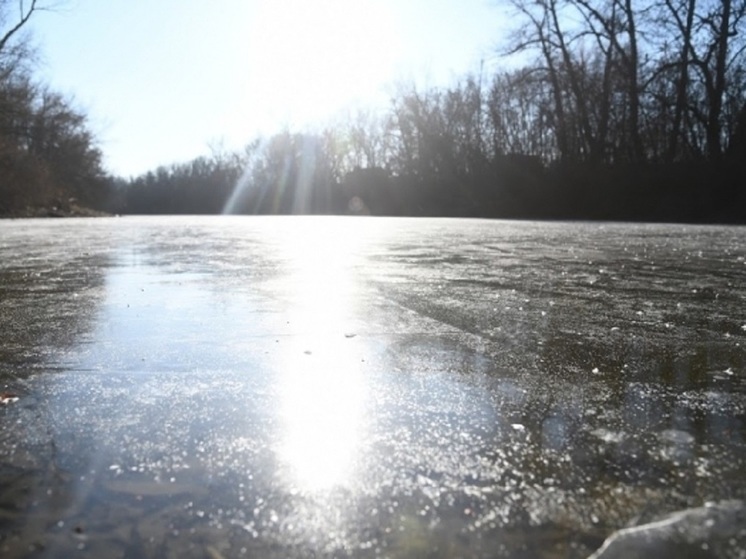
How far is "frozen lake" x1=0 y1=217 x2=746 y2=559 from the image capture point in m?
0.99

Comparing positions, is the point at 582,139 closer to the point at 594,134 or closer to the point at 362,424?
the point at 594,134

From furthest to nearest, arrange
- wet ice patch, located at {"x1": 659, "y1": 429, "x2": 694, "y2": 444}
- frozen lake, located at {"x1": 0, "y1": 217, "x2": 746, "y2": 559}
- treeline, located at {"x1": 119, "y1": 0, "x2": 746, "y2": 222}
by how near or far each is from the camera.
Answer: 1. treeline, located at {"x1": 119, "y1": 0, "x2": 746, "y2": 222}
2. wet ice patch, located at {"x1": 659, "y1": 429, "x2": 694, "y2": 444}
3. frozen lake, located at {"x1": 0, "y1": 217, "x2": 746, "y2": 559}

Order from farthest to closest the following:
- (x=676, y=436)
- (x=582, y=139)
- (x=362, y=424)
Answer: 1. (x=582, y=139)
2. (x=362, y=424)
3. (x=676, y=436)

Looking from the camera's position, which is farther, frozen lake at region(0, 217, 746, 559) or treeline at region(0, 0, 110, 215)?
treeline at region(0, 0, 110, 215)

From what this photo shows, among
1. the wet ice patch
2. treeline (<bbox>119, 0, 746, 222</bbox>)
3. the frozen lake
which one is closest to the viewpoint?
the frozen lake

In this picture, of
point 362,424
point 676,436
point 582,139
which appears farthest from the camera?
point 582,139

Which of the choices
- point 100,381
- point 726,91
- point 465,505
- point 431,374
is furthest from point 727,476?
point 726,91

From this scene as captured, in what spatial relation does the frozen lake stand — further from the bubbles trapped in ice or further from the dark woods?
the dark woods

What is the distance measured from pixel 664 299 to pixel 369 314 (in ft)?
5.51

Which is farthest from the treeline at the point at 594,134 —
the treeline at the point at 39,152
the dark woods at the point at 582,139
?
the treeline at the point at 39,152

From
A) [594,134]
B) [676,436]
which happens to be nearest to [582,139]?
[594,134]

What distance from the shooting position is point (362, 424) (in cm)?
148

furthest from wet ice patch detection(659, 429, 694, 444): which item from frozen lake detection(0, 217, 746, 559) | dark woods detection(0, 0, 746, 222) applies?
dark woods detection(0, 0, 746, 222)

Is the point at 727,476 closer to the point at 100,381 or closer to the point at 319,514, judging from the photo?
the point at 319,514
